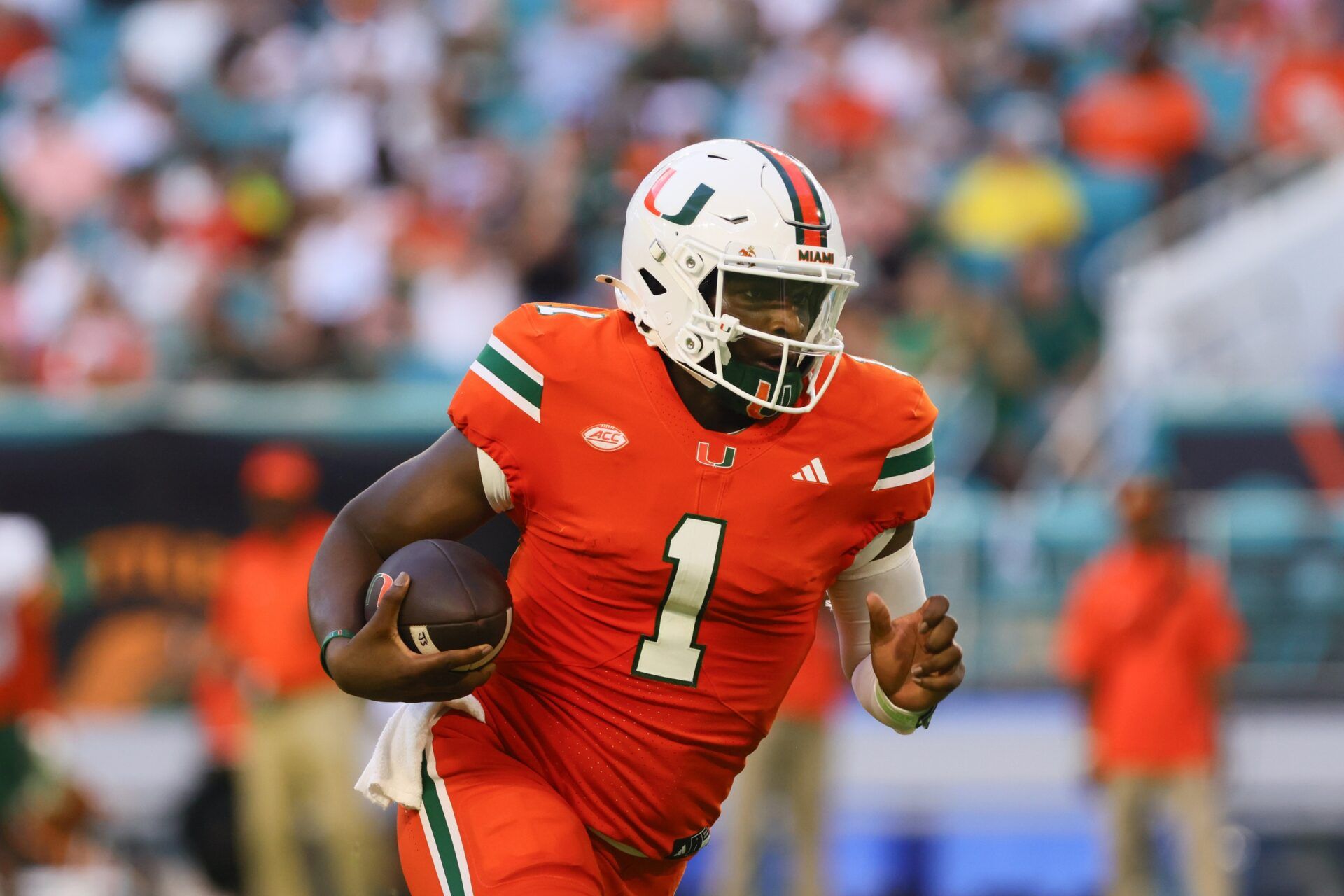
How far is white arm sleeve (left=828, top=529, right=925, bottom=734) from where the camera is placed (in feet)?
11.6

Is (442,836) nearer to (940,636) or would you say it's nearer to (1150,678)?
(940,636)

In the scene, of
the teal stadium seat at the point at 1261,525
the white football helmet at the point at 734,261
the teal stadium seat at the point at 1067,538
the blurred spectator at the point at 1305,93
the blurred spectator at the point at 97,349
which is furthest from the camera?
the blurred spectator at the point at 1305,93

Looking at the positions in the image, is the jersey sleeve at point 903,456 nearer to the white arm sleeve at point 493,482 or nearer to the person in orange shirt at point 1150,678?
the white arm sleeve at point 493,482

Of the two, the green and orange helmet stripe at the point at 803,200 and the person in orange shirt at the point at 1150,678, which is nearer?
the green and orange helmet stripe at the point at 803,200

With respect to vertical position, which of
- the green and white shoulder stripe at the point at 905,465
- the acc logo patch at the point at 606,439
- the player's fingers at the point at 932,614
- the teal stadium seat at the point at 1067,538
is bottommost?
the teal stadium seat at the point at 1067,538

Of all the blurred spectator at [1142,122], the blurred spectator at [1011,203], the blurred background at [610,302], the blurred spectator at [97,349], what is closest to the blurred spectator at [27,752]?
the blurred background at [610,302]

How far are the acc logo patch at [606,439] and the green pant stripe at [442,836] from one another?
2.14 ft

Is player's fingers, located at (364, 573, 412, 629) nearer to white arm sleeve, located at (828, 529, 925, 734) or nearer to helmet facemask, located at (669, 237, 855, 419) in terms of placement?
helmet facemask, located at (669, 237, 855, 419)

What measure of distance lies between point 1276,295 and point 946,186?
202cm

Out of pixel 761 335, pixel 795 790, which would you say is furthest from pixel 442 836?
pixel 795 790

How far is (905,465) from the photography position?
342cm

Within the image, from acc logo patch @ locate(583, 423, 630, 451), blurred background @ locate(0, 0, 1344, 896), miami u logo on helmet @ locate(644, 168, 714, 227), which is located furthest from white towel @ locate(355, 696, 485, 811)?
blurred background @ locate(0, 0, 1344, 896)

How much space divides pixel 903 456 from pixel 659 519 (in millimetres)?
478

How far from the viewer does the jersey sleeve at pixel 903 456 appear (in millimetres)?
3393
